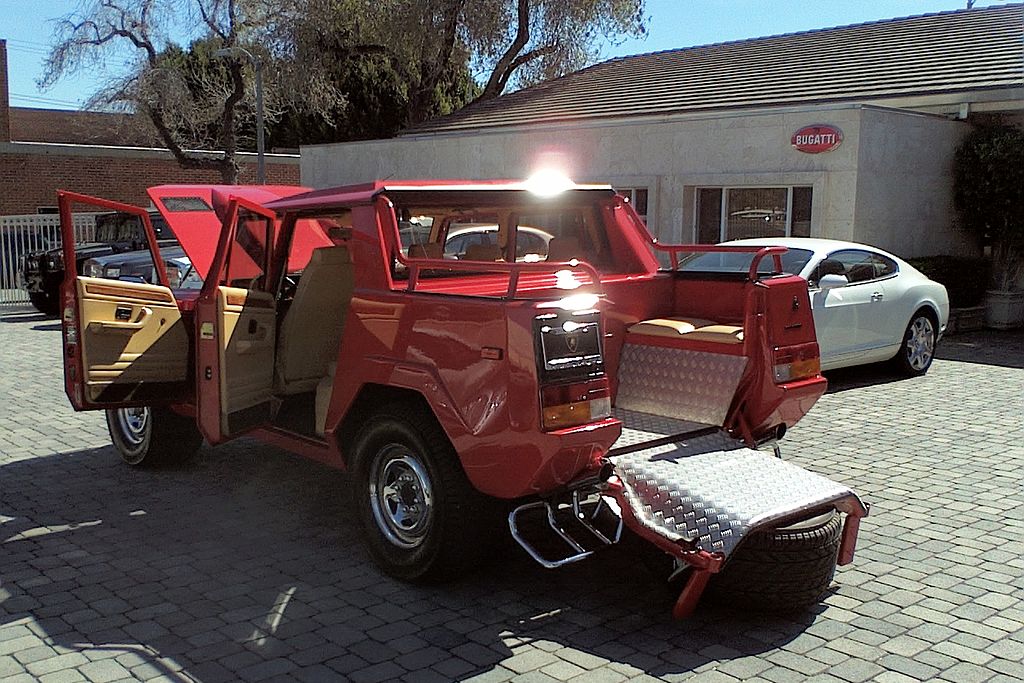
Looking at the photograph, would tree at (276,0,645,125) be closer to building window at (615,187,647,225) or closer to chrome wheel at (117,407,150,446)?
building window at (615,187,647,225)

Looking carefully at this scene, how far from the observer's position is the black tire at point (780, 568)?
432cm

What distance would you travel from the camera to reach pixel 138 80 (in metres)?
28.5

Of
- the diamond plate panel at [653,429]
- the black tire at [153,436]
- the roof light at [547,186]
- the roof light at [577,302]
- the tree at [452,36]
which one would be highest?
the tree at [452,36]

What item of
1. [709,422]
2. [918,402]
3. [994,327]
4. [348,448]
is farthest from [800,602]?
[994,327]

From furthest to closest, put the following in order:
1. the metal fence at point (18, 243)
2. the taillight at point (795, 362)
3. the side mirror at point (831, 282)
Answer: the metal fence at point (18, 243), the side mirror at point (831, 282), the taillight at point (795, 362)

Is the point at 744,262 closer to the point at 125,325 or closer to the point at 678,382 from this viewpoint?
the point at 678,382

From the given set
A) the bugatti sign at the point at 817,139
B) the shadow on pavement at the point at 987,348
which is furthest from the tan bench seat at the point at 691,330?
the bugatti sign at the point at 817,139

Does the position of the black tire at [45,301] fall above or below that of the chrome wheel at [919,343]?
below

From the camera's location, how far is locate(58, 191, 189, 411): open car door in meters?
5.71

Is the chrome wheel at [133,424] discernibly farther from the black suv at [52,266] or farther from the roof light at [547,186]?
the black suv at [52,266]

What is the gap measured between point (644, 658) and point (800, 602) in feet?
→ 2.74

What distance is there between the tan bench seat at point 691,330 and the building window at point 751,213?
1042 centimetres

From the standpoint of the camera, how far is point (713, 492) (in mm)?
4434

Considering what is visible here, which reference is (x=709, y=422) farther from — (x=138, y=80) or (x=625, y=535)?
(x=138, y=80)
